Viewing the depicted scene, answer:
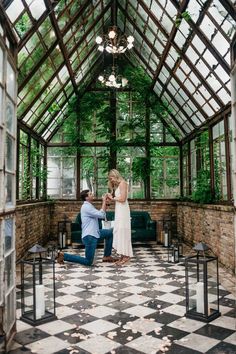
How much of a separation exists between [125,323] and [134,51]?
8441 millimetres

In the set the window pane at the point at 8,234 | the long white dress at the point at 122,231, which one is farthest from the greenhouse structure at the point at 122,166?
the long white dress at the point at 122,231

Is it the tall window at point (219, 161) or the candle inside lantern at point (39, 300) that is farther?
the tall window at point (219, 161)

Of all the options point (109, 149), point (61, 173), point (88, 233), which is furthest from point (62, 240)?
point (109, 149)

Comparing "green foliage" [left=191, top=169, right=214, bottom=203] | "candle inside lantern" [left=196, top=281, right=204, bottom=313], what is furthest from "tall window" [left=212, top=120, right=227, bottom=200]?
Result: "candle inside lantern" [left=196, top=281, right=204, bottom=313]

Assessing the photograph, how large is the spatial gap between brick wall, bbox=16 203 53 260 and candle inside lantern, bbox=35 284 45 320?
136 inches

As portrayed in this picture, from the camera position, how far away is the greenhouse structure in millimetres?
2982

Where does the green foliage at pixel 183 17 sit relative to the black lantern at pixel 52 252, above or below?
above

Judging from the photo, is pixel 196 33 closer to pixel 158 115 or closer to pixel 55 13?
pixel 55 13

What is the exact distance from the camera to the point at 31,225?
26.1 ft

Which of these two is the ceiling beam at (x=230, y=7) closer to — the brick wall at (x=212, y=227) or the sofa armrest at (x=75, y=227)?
the brick wall at (x=212, y=227)

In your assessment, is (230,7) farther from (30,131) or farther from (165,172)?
(165,172)

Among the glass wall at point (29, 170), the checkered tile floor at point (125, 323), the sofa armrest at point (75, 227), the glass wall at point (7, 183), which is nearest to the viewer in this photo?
the glass wall at point (7, 183)

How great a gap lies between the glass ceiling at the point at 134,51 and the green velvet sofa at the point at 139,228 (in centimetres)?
269

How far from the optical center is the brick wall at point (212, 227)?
19.2 ft
